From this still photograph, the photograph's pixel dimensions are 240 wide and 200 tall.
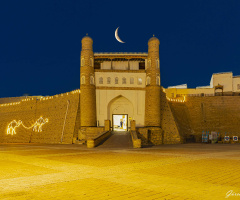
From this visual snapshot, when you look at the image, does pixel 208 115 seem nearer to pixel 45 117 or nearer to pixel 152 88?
pixel 152 88

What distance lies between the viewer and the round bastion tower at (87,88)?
2923 centimetres

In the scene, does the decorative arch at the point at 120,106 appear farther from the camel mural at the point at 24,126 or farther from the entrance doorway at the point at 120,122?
the camel mural at the point at 24,126

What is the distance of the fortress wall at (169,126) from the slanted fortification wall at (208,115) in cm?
248

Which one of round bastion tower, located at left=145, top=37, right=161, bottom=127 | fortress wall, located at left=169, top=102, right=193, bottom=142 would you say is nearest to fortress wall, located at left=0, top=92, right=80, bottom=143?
round bastion tower, located at left=145, top=37, right=161, bottom=127

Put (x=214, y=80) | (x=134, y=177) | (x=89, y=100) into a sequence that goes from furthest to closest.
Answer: (x=214, y=80), (x=89, y=100), (x=134, y=177)

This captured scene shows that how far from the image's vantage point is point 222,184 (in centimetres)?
631

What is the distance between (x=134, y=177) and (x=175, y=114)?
1098 inches

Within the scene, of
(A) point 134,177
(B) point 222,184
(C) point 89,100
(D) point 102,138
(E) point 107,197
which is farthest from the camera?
(C) point 89,100

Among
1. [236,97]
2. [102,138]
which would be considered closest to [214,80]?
[236,97]

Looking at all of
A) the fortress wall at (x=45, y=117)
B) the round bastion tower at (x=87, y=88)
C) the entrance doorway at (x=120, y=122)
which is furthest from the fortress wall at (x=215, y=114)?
the fortress wall at (x=45, y=117)

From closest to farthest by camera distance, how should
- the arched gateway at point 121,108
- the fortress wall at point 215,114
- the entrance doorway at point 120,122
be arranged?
the arched gateway at point 121,108 → the entrance doorway at point 120,122 → the fortress wall at point 215,114

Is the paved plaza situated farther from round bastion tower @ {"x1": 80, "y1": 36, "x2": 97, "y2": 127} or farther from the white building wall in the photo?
the white building wall

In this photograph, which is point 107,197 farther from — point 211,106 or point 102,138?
point 211,106

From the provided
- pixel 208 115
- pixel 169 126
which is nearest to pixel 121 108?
pixel 169 126
